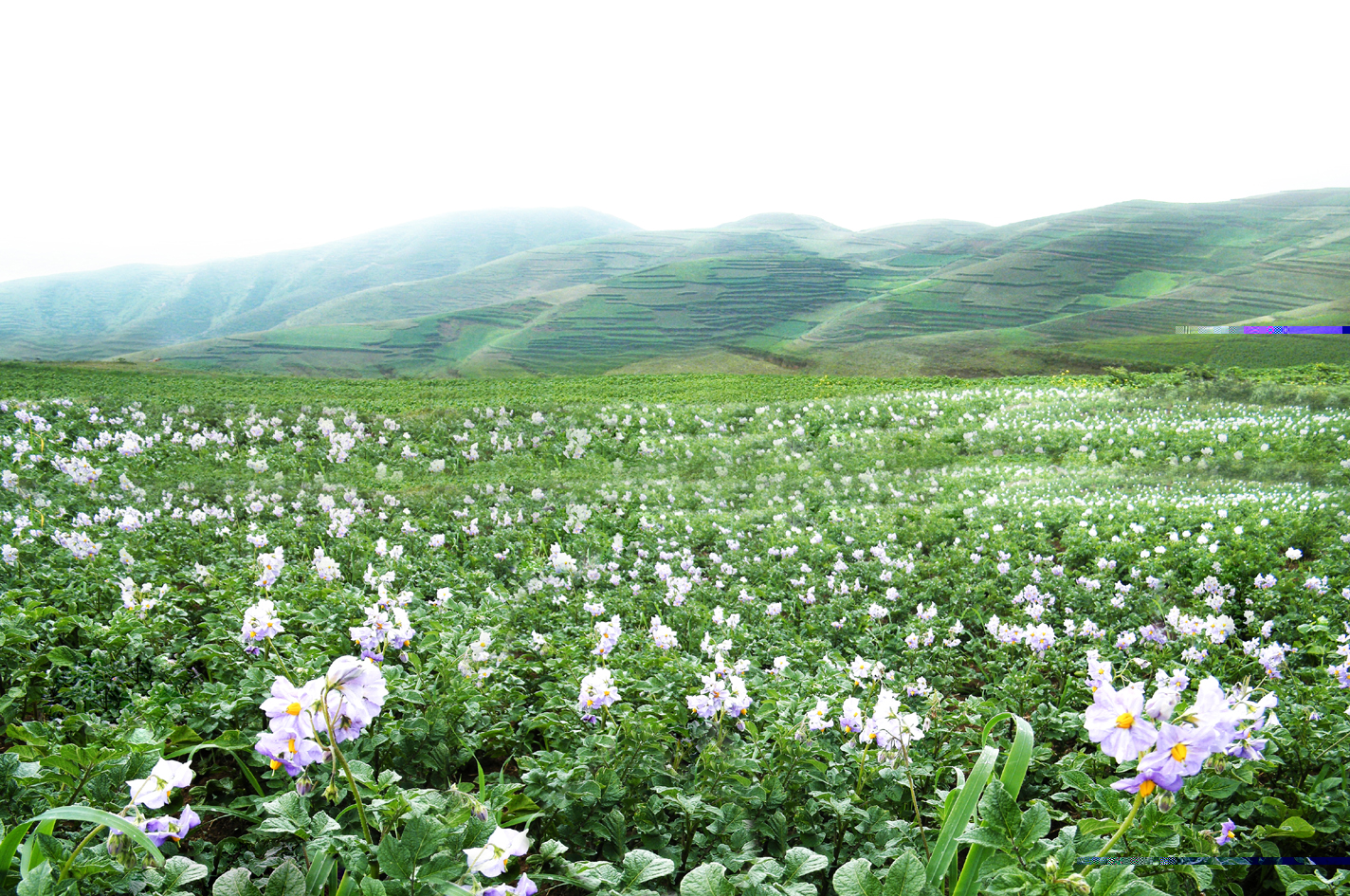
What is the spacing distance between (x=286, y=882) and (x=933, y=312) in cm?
4511

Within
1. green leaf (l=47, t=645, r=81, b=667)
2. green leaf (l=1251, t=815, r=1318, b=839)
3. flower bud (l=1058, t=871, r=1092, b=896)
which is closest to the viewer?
flower bud (l=1058, t=871, r=1092, b=896)

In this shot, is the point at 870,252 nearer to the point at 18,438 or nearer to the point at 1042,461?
the point at 1042,461

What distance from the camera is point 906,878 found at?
179 cm

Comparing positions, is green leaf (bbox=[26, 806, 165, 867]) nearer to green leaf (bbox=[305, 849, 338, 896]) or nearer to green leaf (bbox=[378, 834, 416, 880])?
green leaf (bbox=[305, 849, 338, 896])

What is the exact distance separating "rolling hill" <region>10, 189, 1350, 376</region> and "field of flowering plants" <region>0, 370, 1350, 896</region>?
15.8 metres

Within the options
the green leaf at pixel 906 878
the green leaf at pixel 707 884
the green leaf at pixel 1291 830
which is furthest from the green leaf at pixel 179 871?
the green leaf at pixel 1291 830

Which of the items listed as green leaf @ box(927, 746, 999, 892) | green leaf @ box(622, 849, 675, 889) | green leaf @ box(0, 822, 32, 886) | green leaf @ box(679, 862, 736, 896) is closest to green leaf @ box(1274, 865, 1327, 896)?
green leaf @ box(927, 746, 999, 892)

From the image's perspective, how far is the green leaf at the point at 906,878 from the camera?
1.77 m

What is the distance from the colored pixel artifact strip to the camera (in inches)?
1070

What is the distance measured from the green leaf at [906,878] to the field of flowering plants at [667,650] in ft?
0.05

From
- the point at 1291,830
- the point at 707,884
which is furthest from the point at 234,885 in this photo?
the point at 1291,830

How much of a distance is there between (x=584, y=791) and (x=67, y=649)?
3.20 m

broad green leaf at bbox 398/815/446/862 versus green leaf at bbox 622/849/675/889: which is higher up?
broad green leaf at bbox 398/815/446/862

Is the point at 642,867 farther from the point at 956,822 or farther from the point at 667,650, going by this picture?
the point at 667,650
